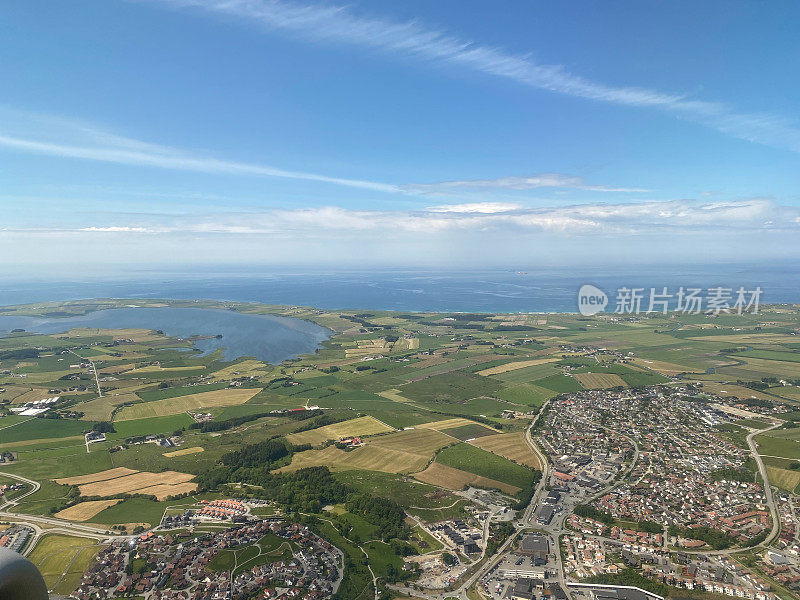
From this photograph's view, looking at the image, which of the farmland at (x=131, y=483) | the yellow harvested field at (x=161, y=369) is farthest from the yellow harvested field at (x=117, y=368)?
the farmland at (x=131, y=483)

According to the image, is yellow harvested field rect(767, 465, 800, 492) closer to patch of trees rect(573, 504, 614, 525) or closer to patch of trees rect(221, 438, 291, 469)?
patch of trees rect(573, 504, 614, 525)

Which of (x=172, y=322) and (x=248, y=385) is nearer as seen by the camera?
(x=248, y=385)

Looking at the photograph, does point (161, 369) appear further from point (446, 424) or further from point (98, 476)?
point (446, 424)

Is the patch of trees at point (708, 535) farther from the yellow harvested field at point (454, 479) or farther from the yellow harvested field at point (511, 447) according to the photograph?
the yellow harvested field at point (511, 447)


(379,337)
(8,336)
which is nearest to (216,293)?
(8,336)

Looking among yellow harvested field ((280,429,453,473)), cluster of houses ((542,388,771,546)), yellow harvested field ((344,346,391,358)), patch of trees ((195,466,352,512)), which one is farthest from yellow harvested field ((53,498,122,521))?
yellow harvested field ((344,346,391,358))

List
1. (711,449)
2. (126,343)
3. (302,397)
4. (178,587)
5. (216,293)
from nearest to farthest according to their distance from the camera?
1. (178,587)
2. (711,449)
3. (302,397)
4. (126,343)
5. (216,293)

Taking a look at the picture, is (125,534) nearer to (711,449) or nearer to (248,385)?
(248,385)
